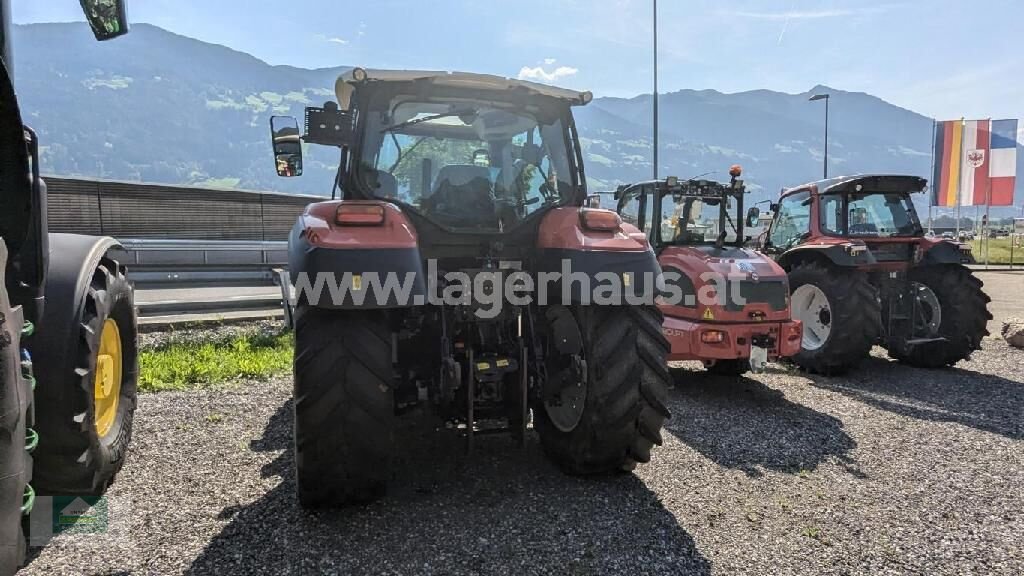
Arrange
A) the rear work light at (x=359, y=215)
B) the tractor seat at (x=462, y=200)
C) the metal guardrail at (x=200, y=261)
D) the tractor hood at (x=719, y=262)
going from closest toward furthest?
1. the rear work light at (x=359, y=215)
2. the tractor seat at (x=462, y=200)
3. the tractor hood at (x=719, y=262)
4. the metal guardrail at (x=200, y=261)

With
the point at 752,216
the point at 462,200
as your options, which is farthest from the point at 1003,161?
the point at 462,200

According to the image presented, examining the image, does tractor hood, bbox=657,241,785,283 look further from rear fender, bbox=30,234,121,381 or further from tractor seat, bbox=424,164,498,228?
rear fender, bbox=30,234,121,381

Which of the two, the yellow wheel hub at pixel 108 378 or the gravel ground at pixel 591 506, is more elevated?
the yellow wheel hub at pixel 108 378

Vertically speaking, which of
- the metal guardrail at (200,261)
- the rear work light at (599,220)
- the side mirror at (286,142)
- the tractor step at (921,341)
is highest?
the side mirror at (286,142)

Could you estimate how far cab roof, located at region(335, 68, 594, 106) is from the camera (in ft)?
10.7

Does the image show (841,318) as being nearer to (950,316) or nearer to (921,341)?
(921,341)

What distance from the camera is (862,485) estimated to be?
357cm

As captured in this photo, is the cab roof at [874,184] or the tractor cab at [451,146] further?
the cab roof at [874,184]

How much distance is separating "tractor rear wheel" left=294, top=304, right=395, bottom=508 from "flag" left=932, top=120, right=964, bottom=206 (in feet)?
69.4

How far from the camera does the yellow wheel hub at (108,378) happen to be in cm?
326

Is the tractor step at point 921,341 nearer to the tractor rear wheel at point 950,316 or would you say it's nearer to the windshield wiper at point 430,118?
the tractor rear wheel at point 950,316

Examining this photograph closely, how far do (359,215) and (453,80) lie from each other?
3.28ft

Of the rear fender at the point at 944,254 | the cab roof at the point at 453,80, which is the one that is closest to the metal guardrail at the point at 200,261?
the cab roof at the point at 453,80

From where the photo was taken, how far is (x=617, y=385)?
126 inches
